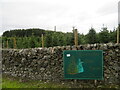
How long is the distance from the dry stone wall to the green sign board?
291mm

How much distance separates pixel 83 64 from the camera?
7.87 m

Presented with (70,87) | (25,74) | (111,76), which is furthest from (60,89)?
(25,74)

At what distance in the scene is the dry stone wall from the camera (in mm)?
7691

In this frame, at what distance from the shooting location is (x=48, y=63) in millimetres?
8914

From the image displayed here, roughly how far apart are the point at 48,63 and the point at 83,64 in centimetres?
195

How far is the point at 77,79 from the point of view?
8062mm

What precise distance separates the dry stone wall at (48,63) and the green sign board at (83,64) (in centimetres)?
29

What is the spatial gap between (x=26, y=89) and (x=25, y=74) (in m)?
2.28

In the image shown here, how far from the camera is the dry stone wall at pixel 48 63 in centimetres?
769

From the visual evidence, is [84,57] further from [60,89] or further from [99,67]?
[60,89]

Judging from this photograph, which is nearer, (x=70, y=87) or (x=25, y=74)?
(x=70, y=87)

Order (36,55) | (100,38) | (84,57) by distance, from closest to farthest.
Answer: (84,57) → (36,55) → (100,38)

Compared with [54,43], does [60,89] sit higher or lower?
A: lower

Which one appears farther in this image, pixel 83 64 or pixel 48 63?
pixel 48 63
